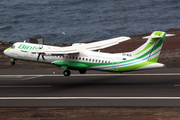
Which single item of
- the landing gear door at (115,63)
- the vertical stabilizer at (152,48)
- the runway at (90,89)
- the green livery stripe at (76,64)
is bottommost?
the runway at (90,89)

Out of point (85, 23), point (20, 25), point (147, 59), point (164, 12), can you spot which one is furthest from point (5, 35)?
point (147, 59)

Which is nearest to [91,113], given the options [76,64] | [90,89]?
[90,89]

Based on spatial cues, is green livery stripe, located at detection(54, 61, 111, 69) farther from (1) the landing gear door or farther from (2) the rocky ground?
(2) the rocky ground

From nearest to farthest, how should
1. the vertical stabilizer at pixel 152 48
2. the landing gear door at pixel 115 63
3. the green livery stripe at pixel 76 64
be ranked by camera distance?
the vertical stabilizer at pixel 152 48
the landing gear door at pixel 115 63
the green livery stripe at pixel 76 64

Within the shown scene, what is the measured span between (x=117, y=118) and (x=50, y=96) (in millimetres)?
9812

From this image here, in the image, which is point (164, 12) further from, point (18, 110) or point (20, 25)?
point (18, 110)

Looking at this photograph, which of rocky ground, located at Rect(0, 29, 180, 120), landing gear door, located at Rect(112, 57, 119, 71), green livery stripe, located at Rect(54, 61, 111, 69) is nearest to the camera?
rocky ground, located at Rect(0, 29, 180, 120)

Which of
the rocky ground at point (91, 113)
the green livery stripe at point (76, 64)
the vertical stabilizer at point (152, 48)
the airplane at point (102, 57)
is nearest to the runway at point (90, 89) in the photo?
the rocky ground at point (91, 113)

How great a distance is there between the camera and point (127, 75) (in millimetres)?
41594

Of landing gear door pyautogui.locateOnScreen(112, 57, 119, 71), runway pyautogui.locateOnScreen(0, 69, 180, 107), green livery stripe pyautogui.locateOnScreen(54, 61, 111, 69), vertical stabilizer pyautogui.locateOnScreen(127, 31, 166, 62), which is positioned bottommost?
runway pyautogui.locateOnScreen(0, 69, 180, 107)

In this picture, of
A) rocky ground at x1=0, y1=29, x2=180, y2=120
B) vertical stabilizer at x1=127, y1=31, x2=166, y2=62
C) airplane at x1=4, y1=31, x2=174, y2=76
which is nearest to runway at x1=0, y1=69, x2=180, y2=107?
rocky ground at x1=0, y1=29, x2=180, y2=120

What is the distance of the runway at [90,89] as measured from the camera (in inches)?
1141

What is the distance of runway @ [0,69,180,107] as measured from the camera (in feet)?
95.0

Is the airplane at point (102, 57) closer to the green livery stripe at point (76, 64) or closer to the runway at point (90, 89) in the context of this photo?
the green livery stripe at point (76, 64)
